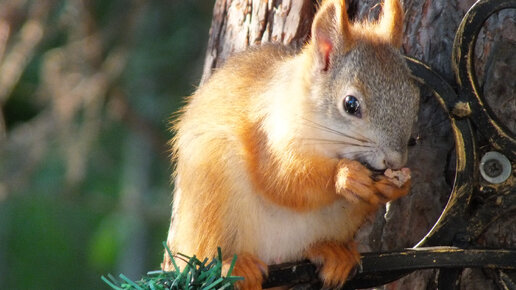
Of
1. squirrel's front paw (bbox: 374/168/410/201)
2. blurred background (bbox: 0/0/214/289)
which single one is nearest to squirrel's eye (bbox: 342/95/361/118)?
squirrel's front paw (bbox: 374/168/410/201)

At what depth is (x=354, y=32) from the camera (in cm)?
168

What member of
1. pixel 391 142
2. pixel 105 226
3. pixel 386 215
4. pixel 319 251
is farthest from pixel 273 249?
pixel 105 226

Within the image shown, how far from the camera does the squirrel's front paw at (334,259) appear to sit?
1.60 m

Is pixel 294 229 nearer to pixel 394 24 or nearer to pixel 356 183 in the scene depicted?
pixel 356 183

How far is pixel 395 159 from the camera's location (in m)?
1.46

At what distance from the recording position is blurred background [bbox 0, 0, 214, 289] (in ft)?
11.6

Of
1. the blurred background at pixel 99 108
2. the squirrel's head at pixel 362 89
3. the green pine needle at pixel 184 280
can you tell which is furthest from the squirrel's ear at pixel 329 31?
the blurred background at pixel 99 108

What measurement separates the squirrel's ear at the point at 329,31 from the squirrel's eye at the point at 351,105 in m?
0.14

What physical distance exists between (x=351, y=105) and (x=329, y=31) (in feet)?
0.67

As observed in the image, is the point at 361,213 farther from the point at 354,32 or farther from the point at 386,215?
the point at 354,32

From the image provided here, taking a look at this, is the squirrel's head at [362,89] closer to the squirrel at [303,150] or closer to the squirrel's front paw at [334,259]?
the squirrel at [303,150]

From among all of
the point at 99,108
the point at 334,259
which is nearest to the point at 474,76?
the point at 334,259

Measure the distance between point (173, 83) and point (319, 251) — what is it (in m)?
3.01

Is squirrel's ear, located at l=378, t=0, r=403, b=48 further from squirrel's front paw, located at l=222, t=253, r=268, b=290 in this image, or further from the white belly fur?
squirrel's front paw, located at l=222, t=253, r=268, b=290
